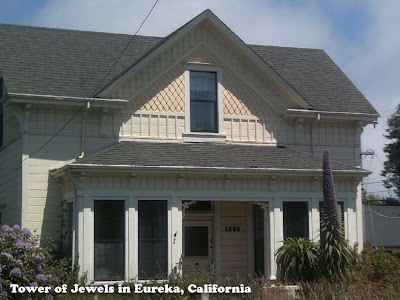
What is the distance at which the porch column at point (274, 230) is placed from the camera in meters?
18.8

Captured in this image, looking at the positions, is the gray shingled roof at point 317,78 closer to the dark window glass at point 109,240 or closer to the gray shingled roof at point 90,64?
the gray shingled roof at point 90,64

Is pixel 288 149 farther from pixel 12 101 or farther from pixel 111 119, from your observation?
pixel 12 101

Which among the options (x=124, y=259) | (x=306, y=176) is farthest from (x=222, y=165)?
(x=124, y=259)

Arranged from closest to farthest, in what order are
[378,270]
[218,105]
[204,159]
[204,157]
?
[378,270], [204,159], [204,157], [218,105]

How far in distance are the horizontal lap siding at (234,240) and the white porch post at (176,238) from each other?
3.40 metres

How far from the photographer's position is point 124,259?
17.5 metres

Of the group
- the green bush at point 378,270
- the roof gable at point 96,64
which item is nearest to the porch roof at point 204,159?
the roof gable at point 96,64

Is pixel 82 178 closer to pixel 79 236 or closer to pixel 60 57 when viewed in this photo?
pixel 79 236

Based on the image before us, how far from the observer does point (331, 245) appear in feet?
55.8

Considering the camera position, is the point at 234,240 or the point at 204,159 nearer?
the point at 204,159

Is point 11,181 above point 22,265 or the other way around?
above

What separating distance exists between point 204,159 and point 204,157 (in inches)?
7.1

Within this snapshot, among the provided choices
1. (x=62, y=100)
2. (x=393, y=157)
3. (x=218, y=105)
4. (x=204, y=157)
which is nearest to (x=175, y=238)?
(x=204, y=157)

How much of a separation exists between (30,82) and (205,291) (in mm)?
8058
